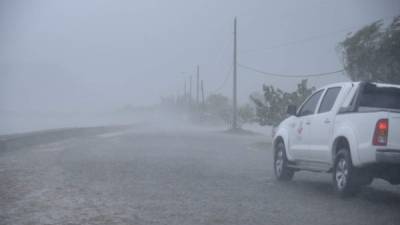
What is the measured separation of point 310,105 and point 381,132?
3743 mm

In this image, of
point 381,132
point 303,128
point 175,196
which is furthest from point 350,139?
point 175,196

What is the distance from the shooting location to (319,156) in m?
11.9

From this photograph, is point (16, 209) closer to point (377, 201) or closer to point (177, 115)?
point (377, 201)

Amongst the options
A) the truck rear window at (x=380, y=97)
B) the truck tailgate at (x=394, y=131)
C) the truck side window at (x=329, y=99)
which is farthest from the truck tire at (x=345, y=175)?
the truck side window at (x=329, y=99)

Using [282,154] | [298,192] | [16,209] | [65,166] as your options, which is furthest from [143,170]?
[16,209]

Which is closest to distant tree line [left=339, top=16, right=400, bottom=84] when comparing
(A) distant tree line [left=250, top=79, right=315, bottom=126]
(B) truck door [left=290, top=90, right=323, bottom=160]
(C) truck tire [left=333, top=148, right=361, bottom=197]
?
(A) distant tree line [left=250, top=79, right=315, bottom=126]

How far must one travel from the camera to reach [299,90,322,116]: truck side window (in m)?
12.9

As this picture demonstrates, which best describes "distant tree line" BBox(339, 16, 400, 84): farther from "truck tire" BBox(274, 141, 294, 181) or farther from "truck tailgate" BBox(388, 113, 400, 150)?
"truck tailgate" BBox(388, 113, 400, 150)

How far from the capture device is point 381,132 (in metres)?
9.54

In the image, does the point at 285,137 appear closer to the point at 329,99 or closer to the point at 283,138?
the point at 283,138

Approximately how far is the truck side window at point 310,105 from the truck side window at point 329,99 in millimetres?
359

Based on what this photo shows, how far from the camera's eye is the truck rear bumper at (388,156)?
30.8ft

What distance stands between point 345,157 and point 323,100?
2.16 metres

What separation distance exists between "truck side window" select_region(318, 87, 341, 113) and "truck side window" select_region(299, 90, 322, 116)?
0.36 meters
